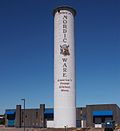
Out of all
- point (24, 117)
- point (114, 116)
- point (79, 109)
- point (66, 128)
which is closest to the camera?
point (66, 128)

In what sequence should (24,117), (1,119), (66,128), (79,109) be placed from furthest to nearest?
(1,119), (24,117), (79,109), (66,128)

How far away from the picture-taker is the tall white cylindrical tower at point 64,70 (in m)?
61.0

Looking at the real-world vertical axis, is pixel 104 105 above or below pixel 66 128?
above

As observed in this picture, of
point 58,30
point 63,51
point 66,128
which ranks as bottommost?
point 66,128

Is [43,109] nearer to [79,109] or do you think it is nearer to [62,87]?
[79,109]

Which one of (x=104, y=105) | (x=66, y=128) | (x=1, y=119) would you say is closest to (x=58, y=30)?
(x=66, y=128)

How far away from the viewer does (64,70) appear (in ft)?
200

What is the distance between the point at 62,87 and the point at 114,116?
1364 inches

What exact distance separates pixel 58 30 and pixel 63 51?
14.4 ft

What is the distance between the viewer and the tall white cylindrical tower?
200 feet

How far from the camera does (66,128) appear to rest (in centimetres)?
6000

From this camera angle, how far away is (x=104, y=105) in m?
92.2

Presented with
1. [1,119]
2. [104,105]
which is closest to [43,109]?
[104,105]

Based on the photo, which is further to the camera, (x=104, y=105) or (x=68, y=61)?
(x=104, y=105)
